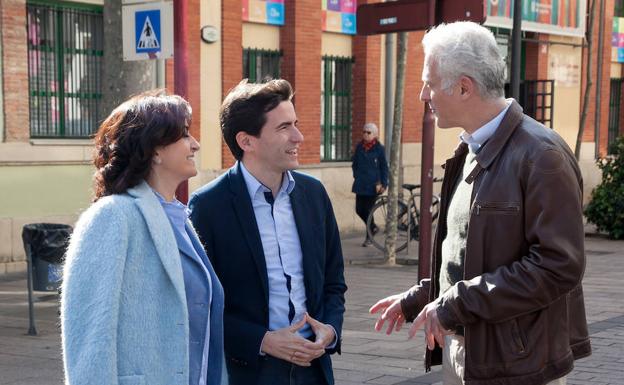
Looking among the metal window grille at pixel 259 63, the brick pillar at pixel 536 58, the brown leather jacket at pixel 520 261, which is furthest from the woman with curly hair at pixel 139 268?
the brick pillar at pixel 536 58

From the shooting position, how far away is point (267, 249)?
3.71 m

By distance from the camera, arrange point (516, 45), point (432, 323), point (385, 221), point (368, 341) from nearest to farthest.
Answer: point (432, 323) → point (368, 341) → point (516, 45) → point (385, 221)

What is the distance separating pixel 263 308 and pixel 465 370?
826 millimetres

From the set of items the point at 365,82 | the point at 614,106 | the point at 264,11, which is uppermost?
the point at 264,11

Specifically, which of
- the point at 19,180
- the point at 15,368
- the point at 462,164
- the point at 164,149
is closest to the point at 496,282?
the point at 462,164

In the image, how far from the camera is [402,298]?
3.73m

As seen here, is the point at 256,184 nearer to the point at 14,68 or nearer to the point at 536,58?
the point at 14,68

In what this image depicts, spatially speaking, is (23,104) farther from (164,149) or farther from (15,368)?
(164,149)

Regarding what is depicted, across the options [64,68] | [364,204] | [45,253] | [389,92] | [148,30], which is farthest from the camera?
[389,92]

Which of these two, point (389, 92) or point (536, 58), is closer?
point (389, 92)

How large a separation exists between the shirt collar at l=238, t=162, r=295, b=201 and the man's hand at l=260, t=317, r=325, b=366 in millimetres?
513

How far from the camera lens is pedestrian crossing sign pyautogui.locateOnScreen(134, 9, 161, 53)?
27.4ft

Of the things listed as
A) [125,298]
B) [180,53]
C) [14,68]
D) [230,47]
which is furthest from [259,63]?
[125,298]

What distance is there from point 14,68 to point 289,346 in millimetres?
10301
